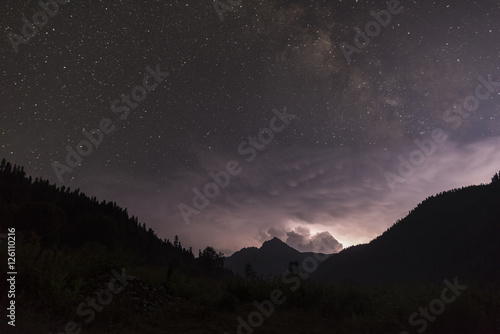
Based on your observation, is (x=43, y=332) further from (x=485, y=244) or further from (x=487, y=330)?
(x=485, y=244)

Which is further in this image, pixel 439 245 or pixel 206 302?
pixel 439 245

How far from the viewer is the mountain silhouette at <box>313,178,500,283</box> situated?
116m

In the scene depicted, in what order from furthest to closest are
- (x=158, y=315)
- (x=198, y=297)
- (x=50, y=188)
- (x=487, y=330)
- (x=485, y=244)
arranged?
(x=485, y=244), (x=50, y=188), (x=198, y=297), (x=158, y=315), (x=487, y=330)

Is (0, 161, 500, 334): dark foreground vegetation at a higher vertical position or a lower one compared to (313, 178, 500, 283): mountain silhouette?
lower

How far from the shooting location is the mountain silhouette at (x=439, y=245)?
116m

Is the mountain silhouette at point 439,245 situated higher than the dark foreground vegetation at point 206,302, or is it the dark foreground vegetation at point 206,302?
the mountain silhouette at point 439,245

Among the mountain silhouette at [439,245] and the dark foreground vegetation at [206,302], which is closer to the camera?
the dark foreground vegetation at [206,302]

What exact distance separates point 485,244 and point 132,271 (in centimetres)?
13645

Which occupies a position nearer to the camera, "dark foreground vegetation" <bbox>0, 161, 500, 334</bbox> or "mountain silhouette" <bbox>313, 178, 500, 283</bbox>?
"dark foreground vegetation" <bbox>0, 161, 500, 334</bbox>

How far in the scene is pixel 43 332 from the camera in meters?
5.73

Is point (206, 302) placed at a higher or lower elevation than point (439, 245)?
lower

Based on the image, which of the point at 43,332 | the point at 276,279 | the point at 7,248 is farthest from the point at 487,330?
the point at 7,248

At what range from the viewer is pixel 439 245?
145 metres

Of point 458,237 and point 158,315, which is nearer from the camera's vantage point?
point 158,315
